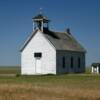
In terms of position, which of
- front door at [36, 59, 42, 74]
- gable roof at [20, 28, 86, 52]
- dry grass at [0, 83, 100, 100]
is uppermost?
gable roof at [20, 28, 86, 52]

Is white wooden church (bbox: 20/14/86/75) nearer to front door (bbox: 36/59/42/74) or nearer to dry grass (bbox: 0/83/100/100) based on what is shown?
front door (bbox: 36/59/42/74)

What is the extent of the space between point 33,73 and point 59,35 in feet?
23.8

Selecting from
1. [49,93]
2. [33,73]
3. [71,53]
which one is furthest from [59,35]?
[49,93]

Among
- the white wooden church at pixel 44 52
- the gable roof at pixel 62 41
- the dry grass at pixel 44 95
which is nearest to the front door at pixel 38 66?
the white wooden church at pixel 44 52

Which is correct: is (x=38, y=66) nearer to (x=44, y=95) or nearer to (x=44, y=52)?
(x=44, y=52)

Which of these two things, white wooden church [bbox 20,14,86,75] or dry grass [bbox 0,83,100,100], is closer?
dry grass [bbox 0,83,100,100]

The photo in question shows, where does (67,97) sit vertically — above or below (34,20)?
below

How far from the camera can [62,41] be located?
65.3m

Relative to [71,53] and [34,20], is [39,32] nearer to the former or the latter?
[34,20]

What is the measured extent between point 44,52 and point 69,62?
5018mm

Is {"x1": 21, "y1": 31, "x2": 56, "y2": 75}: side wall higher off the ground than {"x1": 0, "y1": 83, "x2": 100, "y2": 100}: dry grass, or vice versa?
{"x1": 21, "y1": 31, "x2": 56, "y2": 75}: side wall

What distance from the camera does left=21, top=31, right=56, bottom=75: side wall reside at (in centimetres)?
6194

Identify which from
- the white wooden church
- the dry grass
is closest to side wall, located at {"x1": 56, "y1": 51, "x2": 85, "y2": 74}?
the white wooden church

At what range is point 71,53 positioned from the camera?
2606 inches
